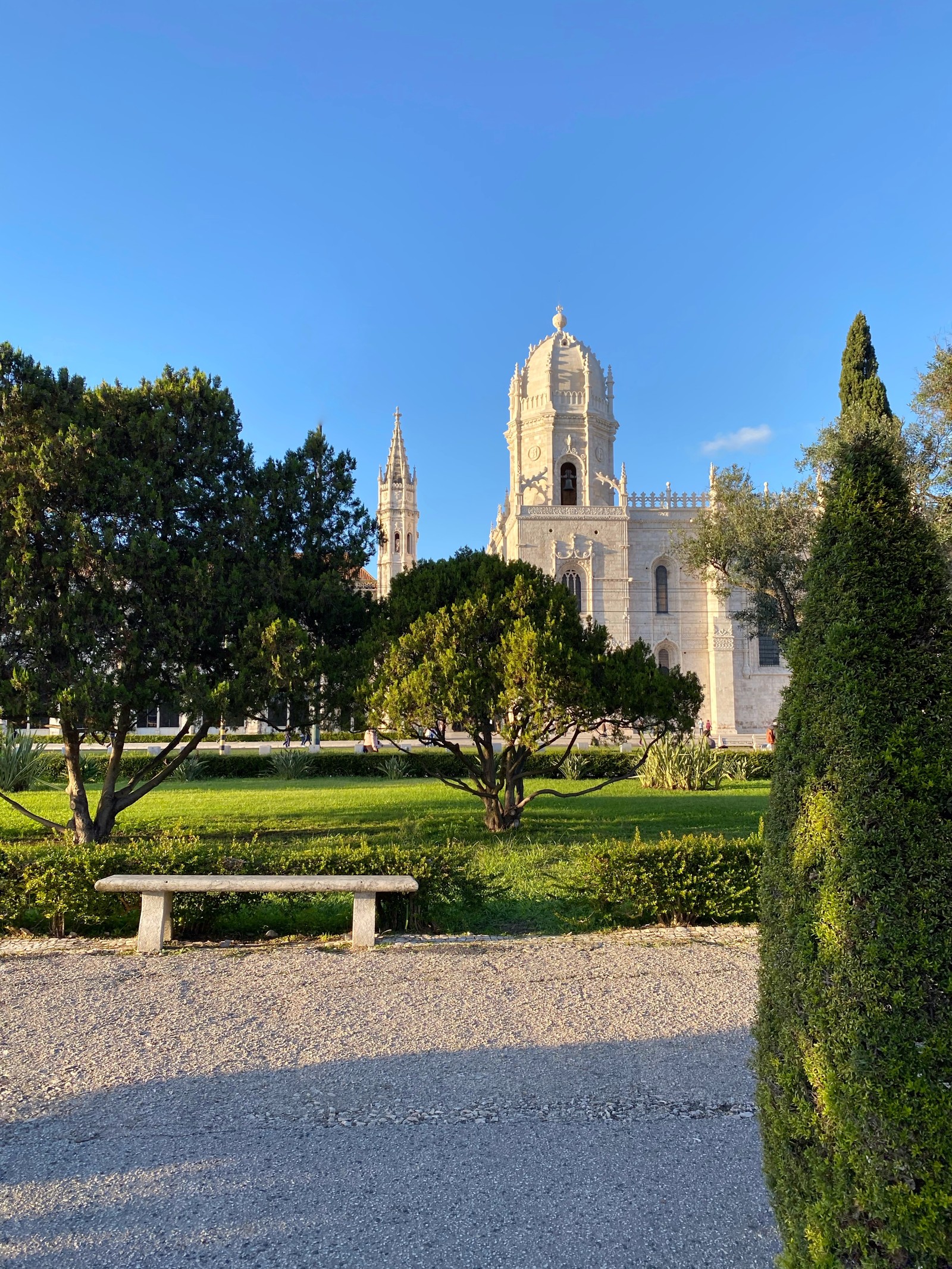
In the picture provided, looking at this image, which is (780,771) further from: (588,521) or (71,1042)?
(588,521)

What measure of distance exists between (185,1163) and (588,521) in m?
37.4

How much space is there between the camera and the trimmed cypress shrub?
1943 millimetres

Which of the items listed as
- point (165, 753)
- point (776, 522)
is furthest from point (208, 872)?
point (776, 522)

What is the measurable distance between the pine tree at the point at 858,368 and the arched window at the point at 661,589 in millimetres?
16715

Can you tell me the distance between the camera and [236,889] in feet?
21.3

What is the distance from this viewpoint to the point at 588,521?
39156 millimetres

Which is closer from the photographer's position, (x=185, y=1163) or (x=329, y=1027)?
(x=185, y=1163)

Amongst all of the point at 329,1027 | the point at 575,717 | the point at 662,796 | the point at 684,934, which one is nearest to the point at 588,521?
the point at 662,796

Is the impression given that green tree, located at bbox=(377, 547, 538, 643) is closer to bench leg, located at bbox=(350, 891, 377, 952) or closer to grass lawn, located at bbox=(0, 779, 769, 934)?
grass lawn, located at bbox=(0, 779, 769, 934)

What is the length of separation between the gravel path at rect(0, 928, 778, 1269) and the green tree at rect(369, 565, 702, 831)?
13.9 ft

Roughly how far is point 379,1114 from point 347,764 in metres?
19.0

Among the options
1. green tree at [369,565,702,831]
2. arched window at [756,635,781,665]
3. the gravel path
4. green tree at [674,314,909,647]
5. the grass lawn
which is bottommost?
the gravel path

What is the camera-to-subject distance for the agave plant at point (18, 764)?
16312 mm

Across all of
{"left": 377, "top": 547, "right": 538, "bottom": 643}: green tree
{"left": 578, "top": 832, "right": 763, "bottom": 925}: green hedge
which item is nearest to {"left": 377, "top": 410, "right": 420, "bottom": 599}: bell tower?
{"left": 377, "top": 547, "right": 538, "bottom": 643}: green tree
